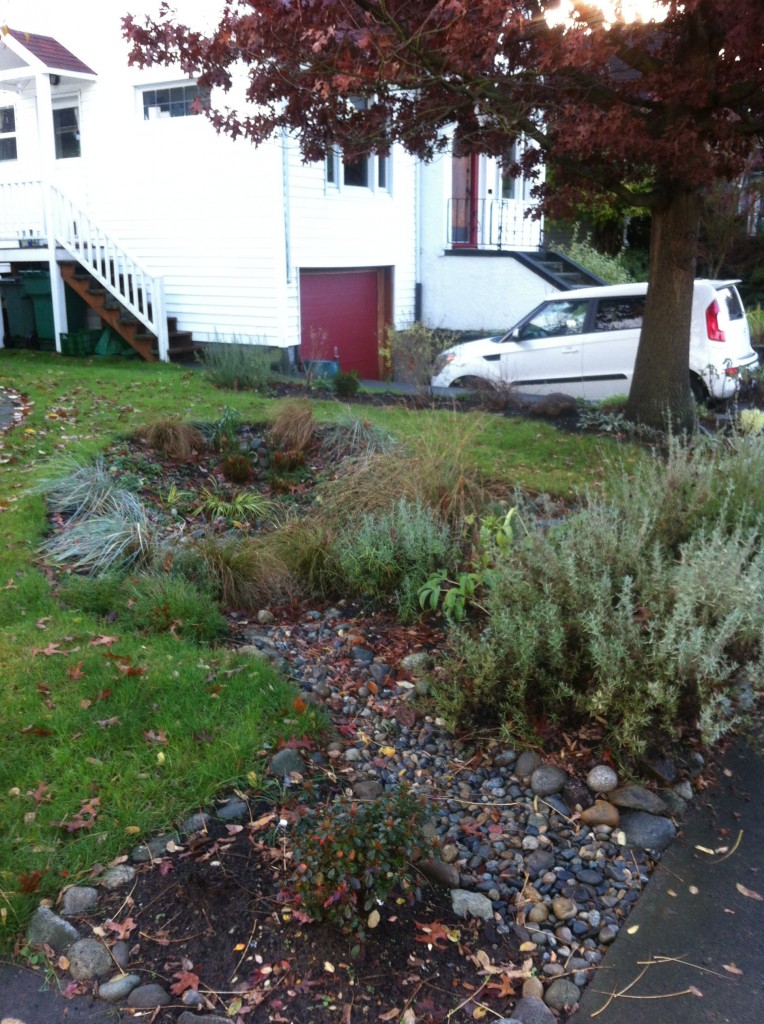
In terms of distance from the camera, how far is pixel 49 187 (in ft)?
49.9

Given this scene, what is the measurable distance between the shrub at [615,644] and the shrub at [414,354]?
24.1 feet

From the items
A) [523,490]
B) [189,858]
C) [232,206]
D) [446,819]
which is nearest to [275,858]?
[189,858]

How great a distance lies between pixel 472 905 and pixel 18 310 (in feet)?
51.7

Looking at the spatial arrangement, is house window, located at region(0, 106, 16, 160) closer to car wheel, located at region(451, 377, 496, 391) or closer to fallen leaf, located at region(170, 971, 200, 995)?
car wheel, located at region(451, 377, 496, 391)

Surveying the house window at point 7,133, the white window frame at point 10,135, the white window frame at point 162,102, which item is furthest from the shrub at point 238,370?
the house window at point 7,133

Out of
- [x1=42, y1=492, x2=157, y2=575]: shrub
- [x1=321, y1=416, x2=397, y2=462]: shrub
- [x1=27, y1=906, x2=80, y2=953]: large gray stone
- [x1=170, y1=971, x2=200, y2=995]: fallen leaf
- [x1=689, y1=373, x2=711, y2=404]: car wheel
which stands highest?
[x1=689, y1=373, x2=711, y2=404]: car wheel

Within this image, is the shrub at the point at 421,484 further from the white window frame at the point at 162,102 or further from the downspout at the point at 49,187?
the downspout at the point at 49,187

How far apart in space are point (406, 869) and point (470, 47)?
18.5 ft

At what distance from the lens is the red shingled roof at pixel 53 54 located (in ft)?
48.0

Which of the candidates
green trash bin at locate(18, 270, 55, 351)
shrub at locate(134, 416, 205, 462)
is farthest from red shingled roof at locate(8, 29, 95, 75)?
shrub at locate(134, 416, 205, 462)

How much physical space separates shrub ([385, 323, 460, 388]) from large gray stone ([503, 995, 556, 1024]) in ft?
30.1

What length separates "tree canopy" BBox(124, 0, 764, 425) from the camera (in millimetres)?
6867

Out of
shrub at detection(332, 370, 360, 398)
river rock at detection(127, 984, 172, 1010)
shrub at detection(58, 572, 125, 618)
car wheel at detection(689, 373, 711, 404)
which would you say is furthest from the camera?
shrub at detection(332, 370, 360, 398)

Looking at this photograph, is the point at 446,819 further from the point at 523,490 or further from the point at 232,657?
the point at 523,490
